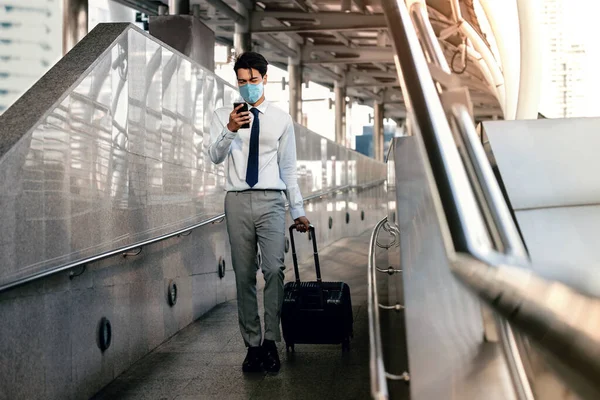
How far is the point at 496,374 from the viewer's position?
11.0 feet

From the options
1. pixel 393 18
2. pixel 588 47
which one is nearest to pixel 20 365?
pixel 393 18

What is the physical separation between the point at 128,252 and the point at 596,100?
10.6 metres

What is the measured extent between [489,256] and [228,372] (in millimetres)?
3810

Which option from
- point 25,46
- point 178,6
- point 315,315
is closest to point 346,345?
point 315,315

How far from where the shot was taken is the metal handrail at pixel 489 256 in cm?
100

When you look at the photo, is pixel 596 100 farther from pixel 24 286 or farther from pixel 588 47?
pixel 24 286

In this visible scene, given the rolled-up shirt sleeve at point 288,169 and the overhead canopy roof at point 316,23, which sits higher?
the overhead canopy roof at point 316,23

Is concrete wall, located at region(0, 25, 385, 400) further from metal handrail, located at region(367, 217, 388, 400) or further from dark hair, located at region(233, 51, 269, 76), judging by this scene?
metal handrail, located at region(367, 217, 388, 400)

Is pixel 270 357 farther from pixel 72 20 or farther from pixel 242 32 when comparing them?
pixel 242 32

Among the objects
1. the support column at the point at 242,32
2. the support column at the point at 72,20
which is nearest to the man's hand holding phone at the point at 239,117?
the support column at the point at 72,20

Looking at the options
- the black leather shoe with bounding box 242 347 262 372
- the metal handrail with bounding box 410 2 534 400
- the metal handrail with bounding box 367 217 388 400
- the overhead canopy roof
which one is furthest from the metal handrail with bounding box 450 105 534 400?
the overhead canopy roof

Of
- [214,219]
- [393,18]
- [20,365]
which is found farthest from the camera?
[214,219]

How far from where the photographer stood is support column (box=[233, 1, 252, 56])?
1191 inches

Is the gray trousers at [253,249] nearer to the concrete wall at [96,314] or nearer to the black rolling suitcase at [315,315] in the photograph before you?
the black rolling suitcase at [315,315]
